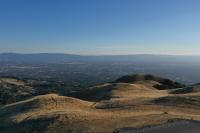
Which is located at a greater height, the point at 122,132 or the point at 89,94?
the point at 122,132

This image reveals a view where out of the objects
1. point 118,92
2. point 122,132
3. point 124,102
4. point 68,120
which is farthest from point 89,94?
point 122,132

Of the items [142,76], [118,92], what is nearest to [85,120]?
[118,92]

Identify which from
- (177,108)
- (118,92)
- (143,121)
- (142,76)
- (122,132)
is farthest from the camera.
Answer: (142,76)

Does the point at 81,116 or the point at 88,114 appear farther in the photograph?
the point at 88,114

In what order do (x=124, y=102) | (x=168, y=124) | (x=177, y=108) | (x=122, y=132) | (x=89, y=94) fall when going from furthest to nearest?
(x=89, y=94), (x=124, y=102), (x=177, y=108), (x=168, y=124), (x=122, y=132)

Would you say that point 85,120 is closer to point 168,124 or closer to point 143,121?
point 143,121

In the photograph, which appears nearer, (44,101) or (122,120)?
(122,120)

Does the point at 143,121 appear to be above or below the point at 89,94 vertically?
above

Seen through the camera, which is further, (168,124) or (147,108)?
(147,108)

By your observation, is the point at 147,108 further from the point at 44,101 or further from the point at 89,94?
the point at 89,94
